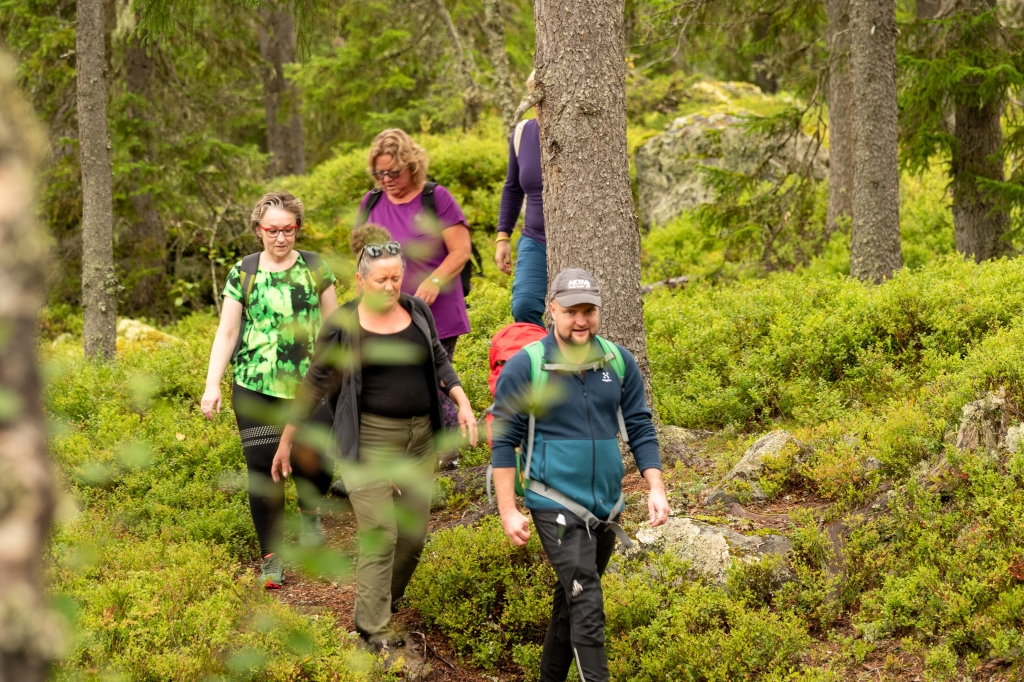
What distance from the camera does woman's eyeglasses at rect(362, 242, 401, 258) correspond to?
4871 mm

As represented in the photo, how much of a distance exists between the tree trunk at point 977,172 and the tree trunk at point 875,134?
5.36 feet

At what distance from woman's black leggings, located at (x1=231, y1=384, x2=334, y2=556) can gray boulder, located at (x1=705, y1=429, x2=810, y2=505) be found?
2.81 metres

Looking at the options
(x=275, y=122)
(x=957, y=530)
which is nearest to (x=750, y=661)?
(x=957, y=530)

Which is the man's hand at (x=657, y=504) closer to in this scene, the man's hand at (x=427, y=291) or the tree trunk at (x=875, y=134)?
the man's hand at (x=427, y=291)

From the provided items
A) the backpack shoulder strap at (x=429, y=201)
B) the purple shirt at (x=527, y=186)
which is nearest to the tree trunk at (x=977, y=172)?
the purple shirt at (x=527, y=186)

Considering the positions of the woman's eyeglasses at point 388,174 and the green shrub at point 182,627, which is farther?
the woman's eyeglasses at point 388,174

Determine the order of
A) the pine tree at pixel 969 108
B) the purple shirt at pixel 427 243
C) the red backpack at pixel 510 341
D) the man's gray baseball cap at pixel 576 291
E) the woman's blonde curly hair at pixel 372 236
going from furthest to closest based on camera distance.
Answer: the pine tree at pixel 969 108 < the purple shirt at pixel 427 243 < the red backpack at pixel 510 341 < the woman's blonde curly hair at pixel 372 236 < the man's gray baseball cap at pixel 576 291

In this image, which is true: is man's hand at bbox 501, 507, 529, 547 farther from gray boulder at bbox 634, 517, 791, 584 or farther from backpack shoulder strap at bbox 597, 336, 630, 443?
gray boulder at bbox 634, 517, 791, 584

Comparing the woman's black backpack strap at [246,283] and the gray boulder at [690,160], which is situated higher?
the gray boulder at [690,160]

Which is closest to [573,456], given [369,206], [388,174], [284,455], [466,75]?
[284,455]

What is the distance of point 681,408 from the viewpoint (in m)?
8.31

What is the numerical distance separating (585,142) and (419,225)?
1465 mm

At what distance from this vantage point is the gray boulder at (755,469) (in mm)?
6578

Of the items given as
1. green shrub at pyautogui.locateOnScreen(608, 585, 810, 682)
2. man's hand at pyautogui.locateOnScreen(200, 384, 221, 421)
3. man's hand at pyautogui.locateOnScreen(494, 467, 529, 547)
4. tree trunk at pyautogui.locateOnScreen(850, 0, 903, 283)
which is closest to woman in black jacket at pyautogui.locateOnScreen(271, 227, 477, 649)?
man's hand at pyautogui.locateOnScreen(494, 467, 529, 547)
